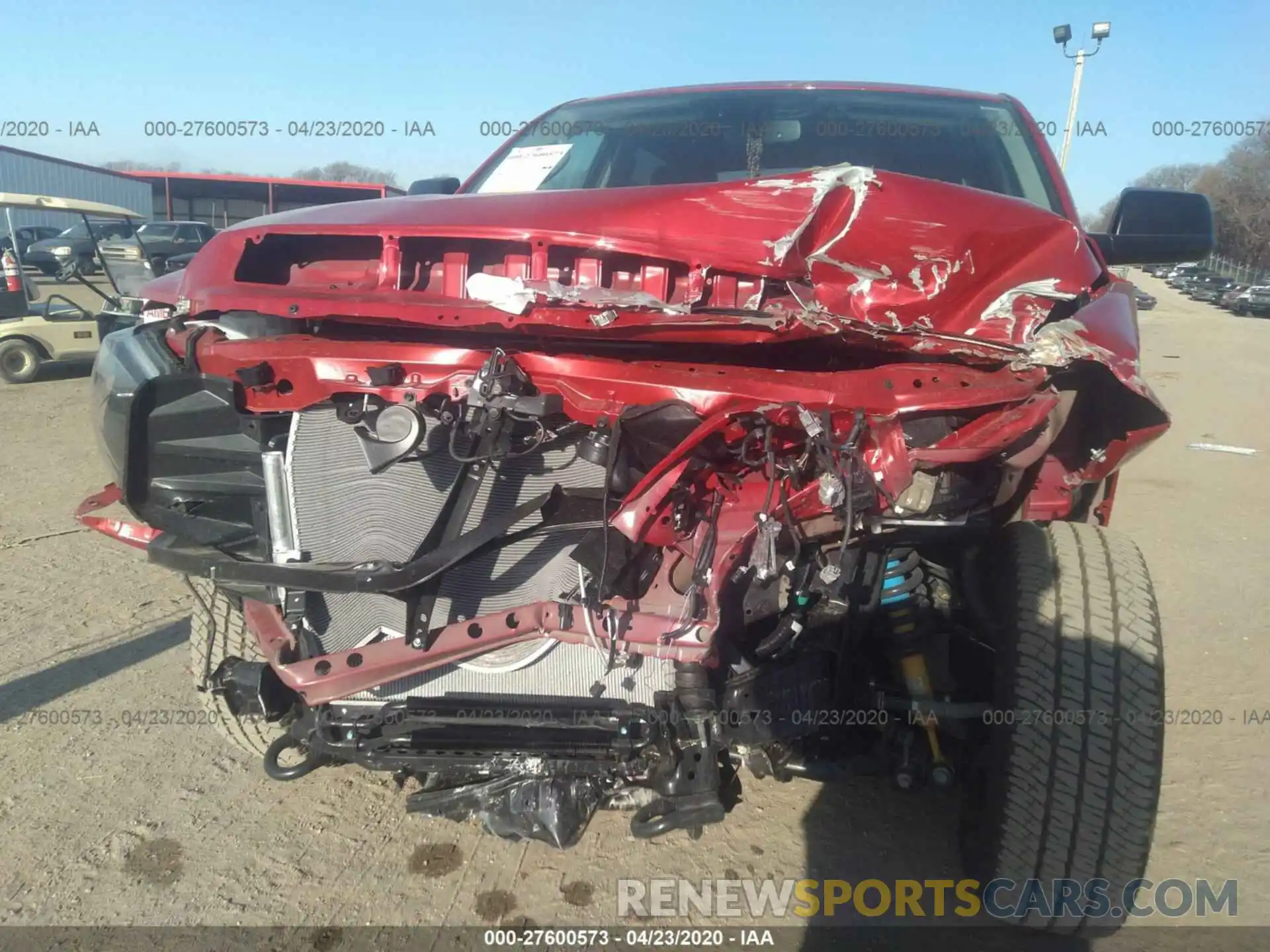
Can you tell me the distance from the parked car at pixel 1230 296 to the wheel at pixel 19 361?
35731 mm

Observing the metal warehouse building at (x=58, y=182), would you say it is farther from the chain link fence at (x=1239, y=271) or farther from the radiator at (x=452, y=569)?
the chain link fence at (x=1239, y=271)

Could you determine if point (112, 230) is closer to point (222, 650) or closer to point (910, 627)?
point (222, 650)

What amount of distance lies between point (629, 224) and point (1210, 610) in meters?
3.56

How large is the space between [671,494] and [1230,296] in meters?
38.8

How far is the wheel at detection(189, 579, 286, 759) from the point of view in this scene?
8.21 ft

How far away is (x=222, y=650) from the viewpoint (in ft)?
8.36

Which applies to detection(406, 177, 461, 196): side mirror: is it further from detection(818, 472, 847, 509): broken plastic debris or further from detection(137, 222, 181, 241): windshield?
detection(137, 222, 181, 241): windshield

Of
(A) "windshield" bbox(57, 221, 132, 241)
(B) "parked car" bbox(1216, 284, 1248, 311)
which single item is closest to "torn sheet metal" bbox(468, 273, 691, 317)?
(A) "windshield" bbox(57, 221, 132, 241)

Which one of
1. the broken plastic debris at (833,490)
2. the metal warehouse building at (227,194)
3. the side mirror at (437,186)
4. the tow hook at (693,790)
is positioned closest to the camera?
the broken plastic debris at (833,490)

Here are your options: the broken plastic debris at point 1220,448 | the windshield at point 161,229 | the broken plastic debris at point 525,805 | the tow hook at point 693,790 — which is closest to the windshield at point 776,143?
the tow hook at point 693,790

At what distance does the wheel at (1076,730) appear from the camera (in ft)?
6.43

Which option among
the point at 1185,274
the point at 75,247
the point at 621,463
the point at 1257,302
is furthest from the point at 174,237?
the point at 1185,274

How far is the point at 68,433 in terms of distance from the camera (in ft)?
22.5

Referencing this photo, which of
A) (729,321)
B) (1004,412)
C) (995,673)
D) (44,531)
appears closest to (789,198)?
(729,321)
